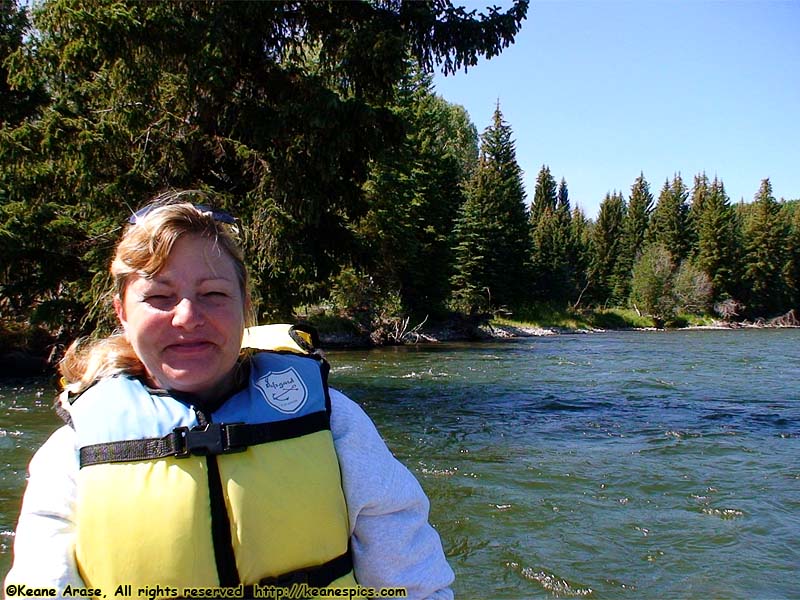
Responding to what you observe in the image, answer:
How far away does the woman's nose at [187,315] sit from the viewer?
1.91m

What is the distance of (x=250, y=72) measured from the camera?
38.0ft

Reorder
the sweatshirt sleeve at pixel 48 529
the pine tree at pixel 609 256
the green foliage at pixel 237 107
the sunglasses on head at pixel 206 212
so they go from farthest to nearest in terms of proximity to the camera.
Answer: the pine tree at pixel 609 256, the green foliage at pixel 237 107, the sunglasses on head at pixel 206 212, the sweatshirt sleeve at pixel 48 529

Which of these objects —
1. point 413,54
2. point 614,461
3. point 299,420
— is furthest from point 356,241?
point 299,420

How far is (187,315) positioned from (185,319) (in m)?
0.01

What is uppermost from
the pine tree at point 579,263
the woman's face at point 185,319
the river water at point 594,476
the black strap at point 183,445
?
the pine tree at point 579,263

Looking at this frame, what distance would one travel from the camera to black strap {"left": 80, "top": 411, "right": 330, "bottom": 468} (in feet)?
5.98

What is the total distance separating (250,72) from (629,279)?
56.2 metres

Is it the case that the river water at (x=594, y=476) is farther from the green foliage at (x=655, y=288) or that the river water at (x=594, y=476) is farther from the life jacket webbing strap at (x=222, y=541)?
the green foliage at (x=655, y=288)

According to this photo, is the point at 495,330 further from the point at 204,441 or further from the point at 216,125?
the point at 204,441

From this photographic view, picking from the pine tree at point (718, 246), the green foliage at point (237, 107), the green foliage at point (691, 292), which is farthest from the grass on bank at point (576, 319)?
the green foliage at point (237, 107)

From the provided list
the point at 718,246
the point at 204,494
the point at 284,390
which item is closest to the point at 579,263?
the point at 718,246

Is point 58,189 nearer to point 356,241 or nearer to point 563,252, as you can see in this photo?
point 356,241

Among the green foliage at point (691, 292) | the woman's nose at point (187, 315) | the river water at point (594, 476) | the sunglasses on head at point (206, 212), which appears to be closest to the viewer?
the woman's nose at point (187, 315)

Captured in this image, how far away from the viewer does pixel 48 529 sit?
1.74m
